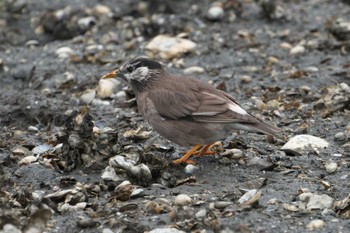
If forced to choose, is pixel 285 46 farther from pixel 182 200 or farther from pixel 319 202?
pixel 182 200

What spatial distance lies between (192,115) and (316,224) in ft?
6.07

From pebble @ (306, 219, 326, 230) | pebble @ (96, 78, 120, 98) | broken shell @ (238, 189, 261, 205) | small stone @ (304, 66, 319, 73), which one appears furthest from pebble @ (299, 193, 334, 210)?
A: small stone @ (304, 66, 319, 73)

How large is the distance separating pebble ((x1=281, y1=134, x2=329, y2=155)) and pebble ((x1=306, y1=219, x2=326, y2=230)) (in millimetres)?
1565

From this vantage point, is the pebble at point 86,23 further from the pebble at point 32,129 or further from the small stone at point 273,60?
the pebble at point 32,129

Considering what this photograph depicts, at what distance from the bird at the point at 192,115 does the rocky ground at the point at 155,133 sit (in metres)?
0.25

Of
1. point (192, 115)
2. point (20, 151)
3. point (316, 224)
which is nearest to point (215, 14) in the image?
point (192, 115)

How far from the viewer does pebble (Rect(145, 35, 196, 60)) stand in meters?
10.1

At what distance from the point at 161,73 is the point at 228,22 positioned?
3.85 meters

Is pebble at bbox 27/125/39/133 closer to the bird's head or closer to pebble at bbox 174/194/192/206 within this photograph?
the bird's head

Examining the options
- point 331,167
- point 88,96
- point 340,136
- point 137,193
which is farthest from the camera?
point 88,96

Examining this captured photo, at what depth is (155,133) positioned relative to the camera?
778cm

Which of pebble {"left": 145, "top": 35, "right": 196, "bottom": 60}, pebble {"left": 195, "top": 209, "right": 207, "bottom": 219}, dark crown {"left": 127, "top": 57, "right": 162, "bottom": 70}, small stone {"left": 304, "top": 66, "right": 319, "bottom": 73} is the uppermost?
dark crown {"left": 127, "top": 57, "right": 162, "bottom": 70}

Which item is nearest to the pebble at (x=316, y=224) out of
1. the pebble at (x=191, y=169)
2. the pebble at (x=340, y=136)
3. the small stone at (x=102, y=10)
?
the pebble at (x=191, y=169)

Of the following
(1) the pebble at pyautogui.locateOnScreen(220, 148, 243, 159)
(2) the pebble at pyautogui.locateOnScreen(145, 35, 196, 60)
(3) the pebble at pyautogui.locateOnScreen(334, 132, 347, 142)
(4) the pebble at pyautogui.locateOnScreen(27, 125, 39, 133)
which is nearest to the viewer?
(1) the pebble at pyautogui.locateOnScreen(220, 148, 243, 159)
